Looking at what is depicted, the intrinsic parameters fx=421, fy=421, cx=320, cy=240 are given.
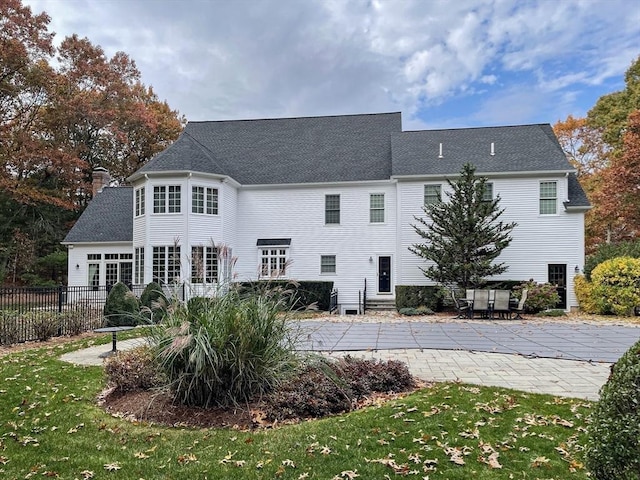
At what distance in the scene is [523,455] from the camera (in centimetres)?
370

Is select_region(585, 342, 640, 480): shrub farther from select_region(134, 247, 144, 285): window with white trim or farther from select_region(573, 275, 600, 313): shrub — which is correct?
select_region(134, 247, 144, 285): window with white trim

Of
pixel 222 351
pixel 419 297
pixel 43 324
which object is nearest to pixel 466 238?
pixel 419 297

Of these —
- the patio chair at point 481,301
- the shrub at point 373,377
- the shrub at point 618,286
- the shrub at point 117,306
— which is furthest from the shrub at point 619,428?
the shrub at point 618,286

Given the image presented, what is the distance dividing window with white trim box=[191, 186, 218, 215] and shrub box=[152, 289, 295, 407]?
14791 mm

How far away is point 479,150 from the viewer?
68.1 ft

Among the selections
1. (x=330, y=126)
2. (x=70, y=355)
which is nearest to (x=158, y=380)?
(x=70, y=355)

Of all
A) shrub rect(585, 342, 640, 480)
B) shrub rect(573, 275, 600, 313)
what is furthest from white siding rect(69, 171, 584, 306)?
shrub rect(585, 342, 640, 480)

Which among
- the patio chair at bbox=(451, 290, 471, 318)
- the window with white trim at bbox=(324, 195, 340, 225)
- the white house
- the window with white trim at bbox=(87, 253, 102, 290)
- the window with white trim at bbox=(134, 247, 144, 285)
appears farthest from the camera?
the window with white trim at bbox=(87, 253, 102, 290)

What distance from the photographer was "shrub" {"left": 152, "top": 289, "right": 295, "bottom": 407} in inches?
188

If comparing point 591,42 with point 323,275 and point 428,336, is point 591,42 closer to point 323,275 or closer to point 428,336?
point 428,336

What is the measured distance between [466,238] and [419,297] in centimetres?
321

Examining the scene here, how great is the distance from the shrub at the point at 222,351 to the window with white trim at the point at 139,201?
53.8ft

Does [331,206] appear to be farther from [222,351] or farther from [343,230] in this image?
[222,351]

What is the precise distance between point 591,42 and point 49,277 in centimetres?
3353
